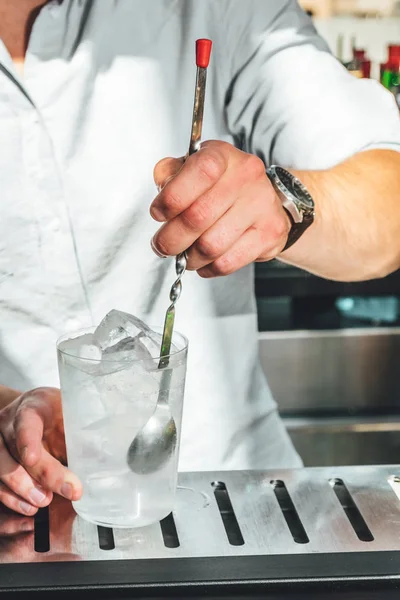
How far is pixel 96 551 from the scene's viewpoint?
3.13 feet

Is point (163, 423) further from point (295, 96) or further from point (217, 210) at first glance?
point (295, 96)

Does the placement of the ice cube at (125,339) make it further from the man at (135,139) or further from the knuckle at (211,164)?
the man at (135,139)

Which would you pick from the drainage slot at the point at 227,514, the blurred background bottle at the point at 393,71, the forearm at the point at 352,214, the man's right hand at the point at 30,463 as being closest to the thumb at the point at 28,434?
the man's right hand at the point at 30,463

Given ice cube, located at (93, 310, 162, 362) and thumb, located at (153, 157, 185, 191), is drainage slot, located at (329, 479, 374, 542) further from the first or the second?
thumb, located at (153, 157, 185, 191)

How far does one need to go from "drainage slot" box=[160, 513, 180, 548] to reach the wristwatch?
0.41 meters

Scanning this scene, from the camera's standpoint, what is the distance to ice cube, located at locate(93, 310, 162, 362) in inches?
38.1

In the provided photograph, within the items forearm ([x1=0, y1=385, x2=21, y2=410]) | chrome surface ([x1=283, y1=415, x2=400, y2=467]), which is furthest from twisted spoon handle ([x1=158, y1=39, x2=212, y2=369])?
chrome surface ([x1=283, y1=415, x2=400, y2=467])

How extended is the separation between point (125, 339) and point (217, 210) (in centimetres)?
18

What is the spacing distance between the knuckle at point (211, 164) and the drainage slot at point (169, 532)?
37 cm

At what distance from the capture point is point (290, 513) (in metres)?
1.04

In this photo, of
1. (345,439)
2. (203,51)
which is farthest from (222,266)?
(345,439)

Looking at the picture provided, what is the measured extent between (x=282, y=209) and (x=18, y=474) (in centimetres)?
45

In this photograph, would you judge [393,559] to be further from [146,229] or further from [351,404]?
[351,404]

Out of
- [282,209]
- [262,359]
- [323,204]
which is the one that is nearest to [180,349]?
[282,209]
